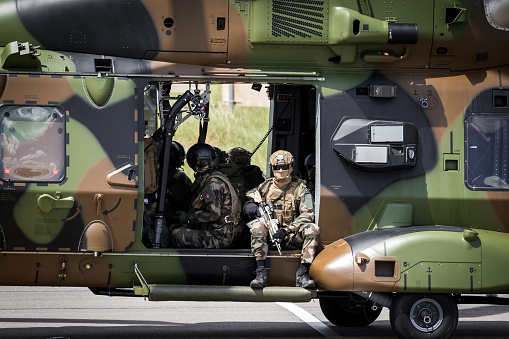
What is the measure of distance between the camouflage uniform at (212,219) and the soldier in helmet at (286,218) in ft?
0.66

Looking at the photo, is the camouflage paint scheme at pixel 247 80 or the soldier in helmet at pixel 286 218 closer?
the camouflage paint scheme at pixel 247 80

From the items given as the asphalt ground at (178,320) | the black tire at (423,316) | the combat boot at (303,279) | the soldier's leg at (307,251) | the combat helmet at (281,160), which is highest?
the combat helmet at (281,160)

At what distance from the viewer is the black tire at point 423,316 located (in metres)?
9.54

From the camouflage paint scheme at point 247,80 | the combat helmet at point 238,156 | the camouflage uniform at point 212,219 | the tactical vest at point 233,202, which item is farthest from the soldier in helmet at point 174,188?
the combat helmet at point 238,156

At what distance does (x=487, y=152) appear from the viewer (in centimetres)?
995

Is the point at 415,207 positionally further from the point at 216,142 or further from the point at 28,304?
the point at 216,142

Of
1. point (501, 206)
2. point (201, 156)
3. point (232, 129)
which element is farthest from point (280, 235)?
point (232, 129)

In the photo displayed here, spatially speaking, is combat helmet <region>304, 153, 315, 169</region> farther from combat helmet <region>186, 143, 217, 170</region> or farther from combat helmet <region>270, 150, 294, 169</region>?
combat helmet <region>186, 143, 217, 170</region>

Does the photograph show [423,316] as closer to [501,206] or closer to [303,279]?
[303,279]

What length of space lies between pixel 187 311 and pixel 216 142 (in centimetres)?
1435

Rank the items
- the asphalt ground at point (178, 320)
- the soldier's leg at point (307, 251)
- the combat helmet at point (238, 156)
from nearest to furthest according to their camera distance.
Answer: the soldier's leg at point (307, 251) < the asphalt ground at point (178, 320) < the combat helmet at point (238, 156)

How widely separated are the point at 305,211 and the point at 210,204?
1.04 meters

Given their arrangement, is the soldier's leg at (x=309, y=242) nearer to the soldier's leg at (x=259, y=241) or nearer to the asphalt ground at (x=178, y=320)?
the soldier's leg at (x=259, y=241)

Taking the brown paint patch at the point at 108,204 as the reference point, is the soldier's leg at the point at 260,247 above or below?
below
